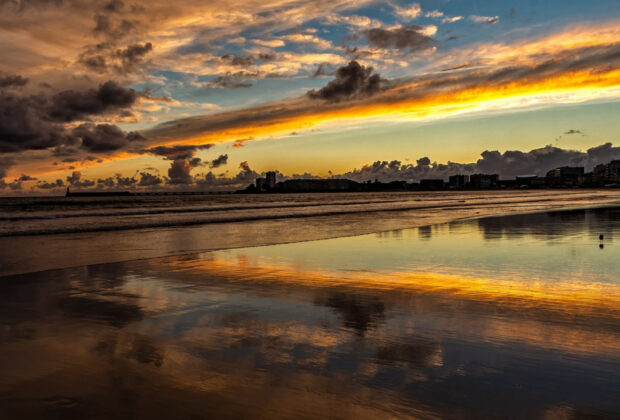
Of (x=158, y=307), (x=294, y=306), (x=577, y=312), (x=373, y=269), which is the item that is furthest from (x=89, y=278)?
(x=577, y=312)

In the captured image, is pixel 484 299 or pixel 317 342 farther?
pixel 484 299

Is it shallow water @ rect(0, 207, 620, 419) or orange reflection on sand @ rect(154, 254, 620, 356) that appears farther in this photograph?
orange reflection on sand @ rect(154, 254, 620, 356)

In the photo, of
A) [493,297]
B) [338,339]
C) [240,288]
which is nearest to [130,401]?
[338,339]

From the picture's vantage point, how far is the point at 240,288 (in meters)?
10.7

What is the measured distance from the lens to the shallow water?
4.75 metres

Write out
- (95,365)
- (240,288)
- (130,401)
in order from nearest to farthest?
(130,401)
(95,365)
(240,288)

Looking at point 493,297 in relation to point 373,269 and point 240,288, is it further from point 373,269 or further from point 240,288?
point 240,288

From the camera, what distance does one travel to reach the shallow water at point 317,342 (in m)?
4.75

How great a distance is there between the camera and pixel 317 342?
6.64 meters

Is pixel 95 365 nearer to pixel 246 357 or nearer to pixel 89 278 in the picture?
pixel 246 357

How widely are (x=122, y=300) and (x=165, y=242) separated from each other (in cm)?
1255

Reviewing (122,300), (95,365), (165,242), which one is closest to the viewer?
(95,365)

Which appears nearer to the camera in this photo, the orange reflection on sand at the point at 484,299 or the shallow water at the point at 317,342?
the shallow water at the point at 317,342

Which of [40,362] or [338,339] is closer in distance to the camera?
[40,362]
